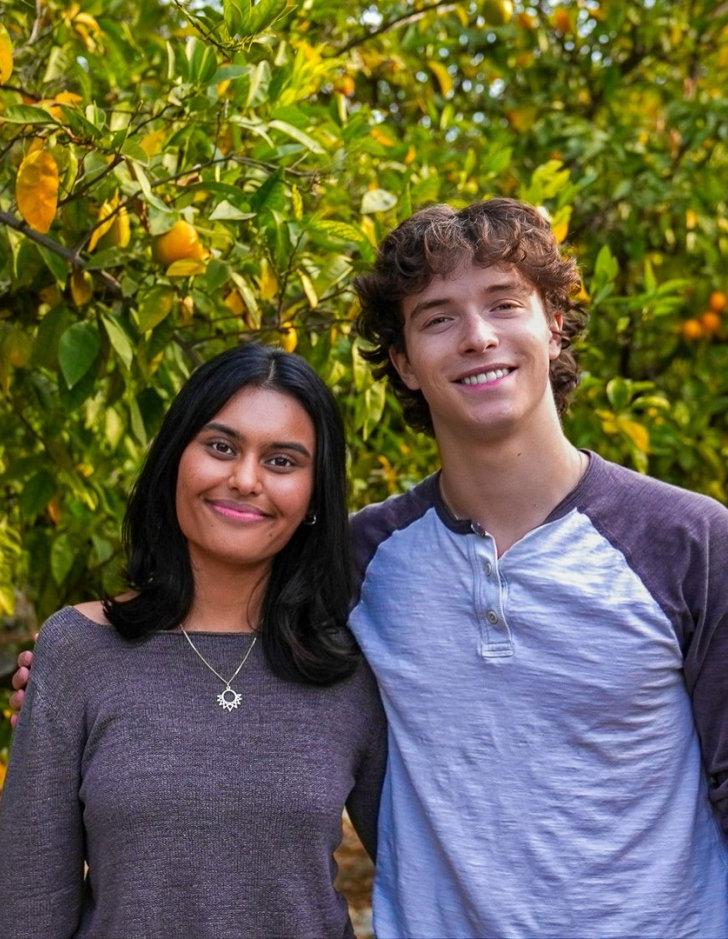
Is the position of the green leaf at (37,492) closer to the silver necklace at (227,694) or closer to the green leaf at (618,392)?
the silver necklace at (227,694)

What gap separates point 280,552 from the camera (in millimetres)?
A: 1910

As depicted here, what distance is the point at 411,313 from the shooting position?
1851mm

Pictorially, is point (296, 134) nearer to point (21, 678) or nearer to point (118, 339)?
point (118, 339)

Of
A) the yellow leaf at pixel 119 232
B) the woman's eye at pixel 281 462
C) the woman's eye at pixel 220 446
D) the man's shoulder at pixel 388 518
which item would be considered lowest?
the man's shoulder at pixel 388 518

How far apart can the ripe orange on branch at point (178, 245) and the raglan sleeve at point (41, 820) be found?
639 mm

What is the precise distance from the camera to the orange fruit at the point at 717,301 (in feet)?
11.4

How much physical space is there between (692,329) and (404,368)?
68.5 inches

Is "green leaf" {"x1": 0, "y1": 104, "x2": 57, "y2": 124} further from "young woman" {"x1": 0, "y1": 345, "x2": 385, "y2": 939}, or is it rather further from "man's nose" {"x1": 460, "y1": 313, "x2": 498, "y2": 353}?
"man's nose" {"x1": 460, "y1": 313, "x2": 498, "y2": 353}

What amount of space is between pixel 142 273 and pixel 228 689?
69 centimetres

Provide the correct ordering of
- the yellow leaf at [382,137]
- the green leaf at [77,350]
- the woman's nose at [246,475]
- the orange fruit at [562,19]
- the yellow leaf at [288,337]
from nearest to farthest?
1. the woman's nose at [246,475]
2. the green leaf at [77,350]
3. the yellow leaf at [288,337]
4. the yellow leaf at [382,137]
5. the orange fruit at [562,19]

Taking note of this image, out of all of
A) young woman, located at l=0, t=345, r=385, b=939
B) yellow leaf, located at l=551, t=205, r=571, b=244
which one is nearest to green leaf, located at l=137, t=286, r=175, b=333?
young woman, located at l=0, t=345, r=385, b=939

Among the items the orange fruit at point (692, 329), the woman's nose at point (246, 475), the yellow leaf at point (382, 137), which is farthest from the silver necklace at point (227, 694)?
the orange fruit at point (692, 329)

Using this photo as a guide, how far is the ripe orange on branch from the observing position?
5.91 ft

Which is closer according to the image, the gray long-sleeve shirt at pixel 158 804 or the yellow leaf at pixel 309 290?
the gray long-sleeve shirt at pixel 158 804
